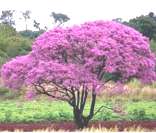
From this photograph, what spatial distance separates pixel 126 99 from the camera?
33.8 meters

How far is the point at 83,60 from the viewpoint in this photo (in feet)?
59.3

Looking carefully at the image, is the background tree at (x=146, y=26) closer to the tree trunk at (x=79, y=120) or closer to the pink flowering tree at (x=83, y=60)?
the tree trunk at (x=79, y=120)

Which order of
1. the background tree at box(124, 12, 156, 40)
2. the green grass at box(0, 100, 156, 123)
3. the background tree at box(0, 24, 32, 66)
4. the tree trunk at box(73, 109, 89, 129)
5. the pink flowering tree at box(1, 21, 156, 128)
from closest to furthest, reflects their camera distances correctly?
1. the pink flowering tree at box(1, 21, 156, 128)
2. the tree trunk at box(73, 109, 89, 129)
3. the green grass at box(0, 100, 156, 123)
4. the background tree at box(0, 24, 32, 66)
5. the background tree at box(124, 12, 156, 40)

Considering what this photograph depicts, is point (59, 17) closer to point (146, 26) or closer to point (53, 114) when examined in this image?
point (146, 26)

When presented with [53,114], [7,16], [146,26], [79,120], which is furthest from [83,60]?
[7,16]

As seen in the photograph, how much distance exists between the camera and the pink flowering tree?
17688mm

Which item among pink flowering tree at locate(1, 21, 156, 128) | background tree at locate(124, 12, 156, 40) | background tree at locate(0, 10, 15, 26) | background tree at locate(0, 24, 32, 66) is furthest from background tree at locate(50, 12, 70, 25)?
pink flowering tree at locate(1, 21, 156, 128)

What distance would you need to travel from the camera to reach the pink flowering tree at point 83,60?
58.0ft

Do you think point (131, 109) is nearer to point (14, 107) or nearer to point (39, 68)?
point (14, 107)

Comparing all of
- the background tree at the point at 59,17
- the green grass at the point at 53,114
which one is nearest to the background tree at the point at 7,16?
the background tree at the point at 59,17

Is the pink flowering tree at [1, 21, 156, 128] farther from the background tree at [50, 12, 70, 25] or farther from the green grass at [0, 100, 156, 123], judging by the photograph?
the background tree at [50, 12, 70, 25]

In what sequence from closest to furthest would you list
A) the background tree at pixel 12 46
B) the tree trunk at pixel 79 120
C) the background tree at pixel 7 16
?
the tree trunk at pixel 79 120 → the background tree at pixel 12 46 → the background tree at pixel 7 16

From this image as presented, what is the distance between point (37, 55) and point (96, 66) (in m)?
1.92

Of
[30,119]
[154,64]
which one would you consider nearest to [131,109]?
[30,119]
